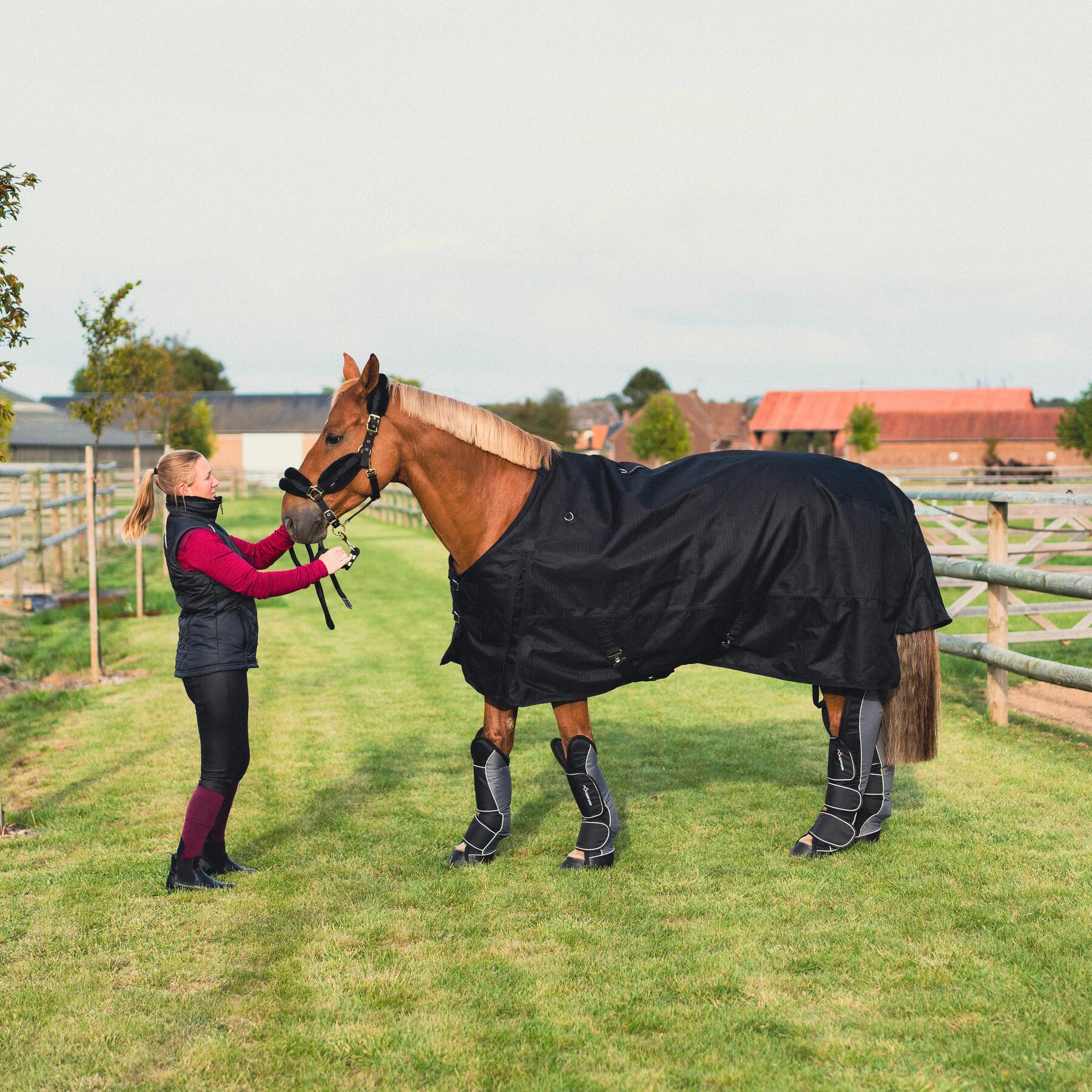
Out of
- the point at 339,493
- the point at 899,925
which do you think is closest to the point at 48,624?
the point at 339,493

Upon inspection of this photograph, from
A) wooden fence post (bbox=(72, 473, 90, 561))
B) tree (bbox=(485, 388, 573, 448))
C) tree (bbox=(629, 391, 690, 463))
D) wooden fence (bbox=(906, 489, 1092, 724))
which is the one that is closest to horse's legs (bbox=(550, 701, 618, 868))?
wooden fence (bbox=(906, 489, 1092, 724))

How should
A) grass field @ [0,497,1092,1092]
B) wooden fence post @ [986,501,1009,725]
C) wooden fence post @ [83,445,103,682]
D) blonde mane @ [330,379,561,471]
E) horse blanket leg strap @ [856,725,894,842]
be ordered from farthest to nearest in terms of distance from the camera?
wooden fence post @ [83,445,103,682] < wooden fence post @ [986,501,1009,725] < horse blanket leg strap @ [856,725,894,842] < blonde mane @ [330,379,561,471] < grass field @ [0,497,1092,1092]

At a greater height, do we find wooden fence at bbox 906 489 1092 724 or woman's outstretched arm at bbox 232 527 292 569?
woman's outstretched arm at bbox 232 527 292 569

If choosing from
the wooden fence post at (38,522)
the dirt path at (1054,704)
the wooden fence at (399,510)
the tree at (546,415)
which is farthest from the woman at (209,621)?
the tree at (546,415)

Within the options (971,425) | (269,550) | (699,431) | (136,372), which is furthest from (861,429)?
(269,550)

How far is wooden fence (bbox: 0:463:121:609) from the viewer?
13086mm

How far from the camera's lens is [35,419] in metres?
67.8

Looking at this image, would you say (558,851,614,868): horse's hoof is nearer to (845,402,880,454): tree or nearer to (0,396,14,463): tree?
(0,396,14,463): tree

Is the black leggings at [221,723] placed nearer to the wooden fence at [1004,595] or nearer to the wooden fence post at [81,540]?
the wooden fence at [1004,595]

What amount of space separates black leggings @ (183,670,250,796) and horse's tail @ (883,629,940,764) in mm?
3127

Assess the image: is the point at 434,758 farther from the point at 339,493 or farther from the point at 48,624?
the point at 48,624

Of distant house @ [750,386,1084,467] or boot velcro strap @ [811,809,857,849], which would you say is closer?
boot velcro strap @ [811,809,857,849]

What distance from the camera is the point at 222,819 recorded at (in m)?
4.75

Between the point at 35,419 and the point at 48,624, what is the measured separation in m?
61.6
